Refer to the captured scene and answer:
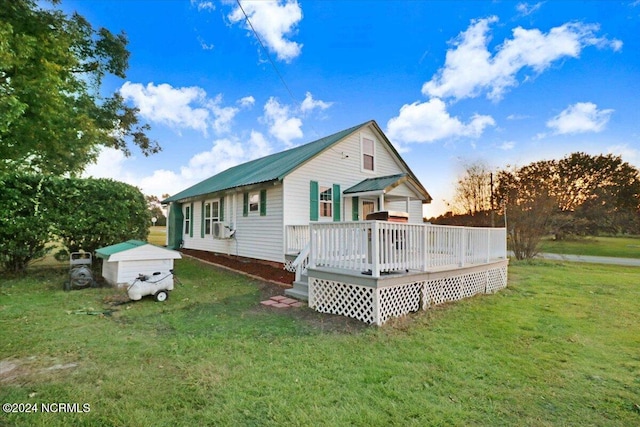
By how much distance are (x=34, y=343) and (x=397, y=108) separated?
563 inches

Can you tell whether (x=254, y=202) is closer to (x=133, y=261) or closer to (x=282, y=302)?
(x=133, y=261)

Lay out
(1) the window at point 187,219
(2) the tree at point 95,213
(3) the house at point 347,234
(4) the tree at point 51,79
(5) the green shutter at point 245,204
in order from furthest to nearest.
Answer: (1) the window at point 187,219 < (5) the green shutter at point 245,204 < (2) the tree at point 95,213 < (4) the tree at point 51,79 < (3) the house at point 347,234

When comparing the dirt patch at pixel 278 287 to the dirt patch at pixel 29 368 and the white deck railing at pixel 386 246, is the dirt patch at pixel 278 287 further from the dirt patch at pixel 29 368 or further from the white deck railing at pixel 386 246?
the dirt patch at pixel 29 368

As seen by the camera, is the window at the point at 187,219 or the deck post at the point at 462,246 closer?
the deck post at the point at 462,246

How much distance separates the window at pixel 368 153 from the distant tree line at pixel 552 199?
8.71m

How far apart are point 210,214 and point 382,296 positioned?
11.0 m

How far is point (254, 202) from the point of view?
1135cm

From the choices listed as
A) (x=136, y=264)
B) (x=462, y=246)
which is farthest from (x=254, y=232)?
(x=462, y=246)

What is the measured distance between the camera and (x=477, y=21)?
32.8 feet

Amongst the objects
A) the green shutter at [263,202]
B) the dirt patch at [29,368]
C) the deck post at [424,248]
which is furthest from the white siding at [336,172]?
the dirt patch at [29,368]

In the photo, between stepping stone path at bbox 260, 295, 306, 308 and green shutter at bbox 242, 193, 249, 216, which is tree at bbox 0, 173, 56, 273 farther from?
stepping stone path at bbox 260, 295, 306, 308

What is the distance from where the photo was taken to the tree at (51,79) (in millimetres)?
7227

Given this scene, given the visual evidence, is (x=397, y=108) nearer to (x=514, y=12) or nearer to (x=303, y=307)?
(x=514, y=12)

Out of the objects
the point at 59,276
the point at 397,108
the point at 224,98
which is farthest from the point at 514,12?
the point at 59,276
